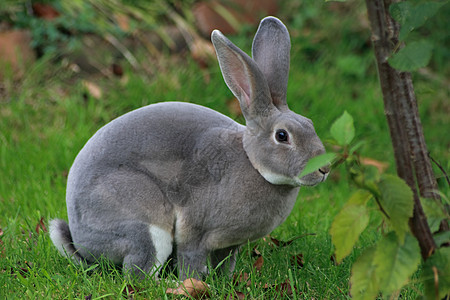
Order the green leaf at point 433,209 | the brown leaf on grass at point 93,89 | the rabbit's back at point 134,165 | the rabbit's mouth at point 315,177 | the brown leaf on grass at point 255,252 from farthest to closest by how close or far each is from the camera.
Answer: the brown leaf on grass at point 93,89, the brown leaf on grass at point 255,252, the rabbit's back at point 134,165, the rabbit's mouth at point 315,177, the green leaf at point 433,209

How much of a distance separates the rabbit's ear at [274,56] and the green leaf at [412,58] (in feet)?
3.67

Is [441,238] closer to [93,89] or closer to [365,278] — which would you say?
[365,278]

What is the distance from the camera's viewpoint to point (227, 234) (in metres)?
3.03

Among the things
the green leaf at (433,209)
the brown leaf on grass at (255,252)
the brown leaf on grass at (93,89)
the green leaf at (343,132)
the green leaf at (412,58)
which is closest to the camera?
the green leaf at (412,58)

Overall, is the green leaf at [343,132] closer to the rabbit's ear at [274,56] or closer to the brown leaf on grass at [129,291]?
the rabbit's ear at [274,56]

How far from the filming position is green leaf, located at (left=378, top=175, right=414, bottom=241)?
6.66 ft

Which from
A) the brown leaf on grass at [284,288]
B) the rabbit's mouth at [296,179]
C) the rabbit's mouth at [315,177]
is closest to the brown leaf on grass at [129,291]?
the brown leaf on grass at [284,288]

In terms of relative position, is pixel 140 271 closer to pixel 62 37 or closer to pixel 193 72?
pixel 193 72

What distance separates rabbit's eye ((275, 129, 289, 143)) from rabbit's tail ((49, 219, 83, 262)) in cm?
121

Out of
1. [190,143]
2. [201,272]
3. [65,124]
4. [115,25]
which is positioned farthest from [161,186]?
[115,25]

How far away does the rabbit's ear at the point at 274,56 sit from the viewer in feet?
10.3

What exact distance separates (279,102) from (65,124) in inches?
108

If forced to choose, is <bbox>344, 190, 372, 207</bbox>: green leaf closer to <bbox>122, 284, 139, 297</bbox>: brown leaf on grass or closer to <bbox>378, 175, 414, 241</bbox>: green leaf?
<bbox>378, 175, 414, 241</bbox>: green leaf

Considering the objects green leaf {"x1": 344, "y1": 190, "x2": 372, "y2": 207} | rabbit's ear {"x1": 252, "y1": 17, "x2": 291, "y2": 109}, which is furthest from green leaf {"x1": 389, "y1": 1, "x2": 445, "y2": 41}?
rabbit's ear {"x1": 252, "y1": 17, "x2": 291, "y2": 109}
